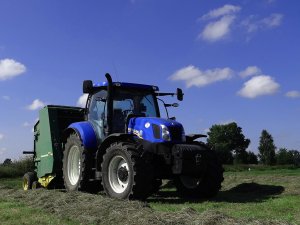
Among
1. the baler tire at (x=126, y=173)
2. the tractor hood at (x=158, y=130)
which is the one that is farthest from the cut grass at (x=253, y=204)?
the tractor hood at (x=158, y=130)

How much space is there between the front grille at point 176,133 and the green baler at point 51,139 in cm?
340

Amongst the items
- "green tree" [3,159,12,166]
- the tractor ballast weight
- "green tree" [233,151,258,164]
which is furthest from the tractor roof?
"green tree" [233,151,258,164]

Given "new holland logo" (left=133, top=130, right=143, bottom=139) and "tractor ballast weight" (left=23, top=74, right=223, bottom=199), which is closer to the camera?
"tractor ballast weight" (left=23, top=74, right=223, bottom=199)

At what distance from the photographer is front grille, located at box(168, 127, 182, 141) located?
10008 millimetres

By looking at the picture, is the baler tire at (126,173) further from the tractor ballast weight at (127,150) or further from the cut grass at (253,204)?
the cut grass at (253,204)

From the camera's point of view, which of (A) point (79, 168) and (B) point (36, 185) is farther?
(B) point (36, 185)

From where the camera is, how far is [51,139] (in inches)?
512

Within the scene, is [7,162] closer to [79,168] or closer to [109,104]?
[79,168]

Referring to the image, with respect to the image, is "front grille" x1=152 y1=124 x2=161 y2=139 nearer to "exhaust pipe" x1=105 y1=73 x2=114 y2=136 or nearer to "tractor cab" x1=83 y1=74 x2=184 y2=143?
"tractor cab" x1=83 y1=74 x2=184 y2=143

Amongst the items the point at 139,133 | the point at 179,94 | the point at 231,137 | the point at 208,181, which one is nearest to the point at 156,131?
the point at 139,133

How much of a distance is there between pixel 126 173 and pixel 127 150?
0.61 metres

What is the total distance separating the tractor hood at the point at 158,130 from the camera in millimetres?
9906

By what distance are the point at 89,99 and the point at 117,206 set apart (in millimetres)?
4720

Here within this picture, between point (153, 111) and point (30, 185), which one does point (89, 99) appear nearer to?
point (153, 111)
